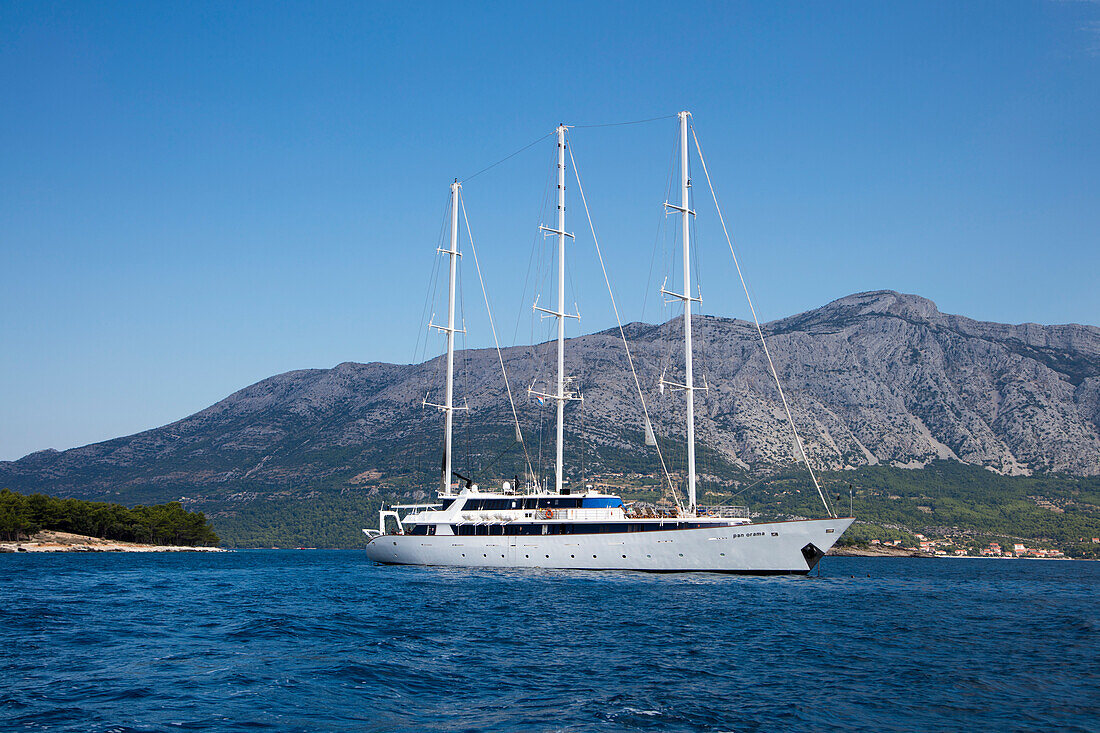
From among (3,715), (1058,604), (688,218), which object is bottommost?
(1058,604)

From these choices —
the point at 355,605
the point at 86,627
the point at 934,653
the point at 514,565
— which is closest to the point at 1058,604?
the point at 934,653

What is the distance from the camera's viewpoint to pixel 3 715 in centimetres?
1741

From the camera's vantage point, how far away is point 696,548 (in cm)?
5728

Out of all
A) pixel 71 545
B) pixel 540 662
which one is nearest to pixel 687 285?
pixel 540 662

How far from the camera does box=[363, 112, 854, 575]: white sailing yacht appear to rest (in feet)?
187

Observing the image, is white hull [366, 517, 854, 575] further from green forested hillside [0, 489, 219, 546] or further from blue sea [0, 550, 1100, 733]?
green forested hillside [0, 489, 219, 546]

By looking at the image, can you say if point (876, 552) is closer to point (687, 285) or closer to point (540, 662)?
point (687, 285)

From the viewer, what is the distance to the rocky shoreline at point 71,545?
357 feet

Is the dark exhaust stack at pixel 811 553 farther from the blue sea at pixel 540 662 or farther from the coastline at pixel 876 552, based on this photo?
the coastline at pixel 876 552

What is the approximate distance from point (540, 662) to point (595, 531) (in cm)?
3574

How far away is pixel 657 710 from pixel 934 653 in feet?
45.4

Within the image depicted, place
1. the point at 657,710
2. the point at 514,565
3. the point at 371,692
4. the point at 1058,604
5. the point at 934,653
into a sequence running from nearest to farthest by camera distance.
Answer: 1. the point at 657,710
2. the point at 371,692
3. the point at 934,653
4. the point at 1058,604
5. the point at 514,565

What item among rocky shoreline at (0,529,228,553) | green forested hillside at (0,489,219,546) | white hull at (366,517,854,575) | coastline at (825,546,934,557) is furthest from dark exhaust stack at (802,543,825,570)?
coastline at (825,546,934,557)

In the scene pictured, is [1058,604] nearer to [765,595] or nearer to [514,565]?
[765,595]
